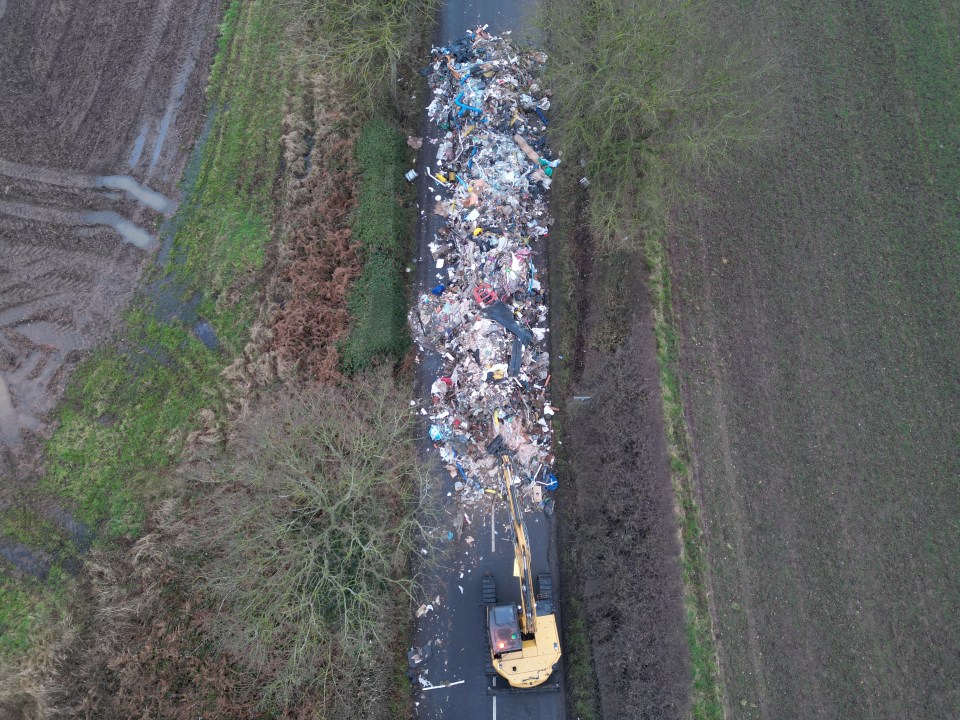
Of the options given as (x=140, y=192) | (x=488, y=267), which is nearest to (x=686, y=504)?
(x=488, y=267)

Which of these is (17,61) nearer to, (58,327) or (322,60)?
(58,327)

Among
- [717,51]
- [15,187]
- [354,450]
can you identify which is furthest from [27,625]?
[717,51]

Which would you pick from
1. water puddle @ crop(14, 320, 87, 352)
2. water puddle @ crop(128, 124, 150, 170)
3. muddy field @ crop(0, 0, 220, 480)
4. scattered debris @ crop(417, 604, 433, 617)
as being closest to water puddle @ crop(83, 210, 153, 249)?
muddy field @ crop(0, 0, 220, 480)

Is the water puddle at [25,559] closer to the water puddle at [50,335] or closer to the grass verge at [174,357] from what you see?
the grass verge at [174,357]

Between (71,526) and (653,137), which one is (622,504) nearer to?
(653,137)

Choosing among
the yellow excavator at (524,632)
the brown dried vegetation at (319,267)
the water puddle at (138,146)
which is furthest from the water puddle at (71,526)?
the water puddle at (138,146)

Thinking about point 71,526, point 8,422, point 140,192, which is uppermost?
point 140,192
